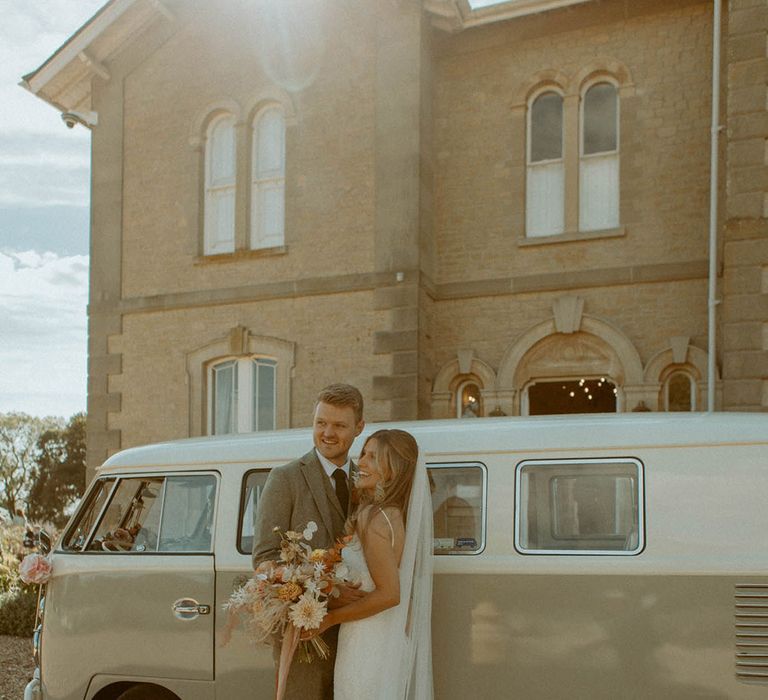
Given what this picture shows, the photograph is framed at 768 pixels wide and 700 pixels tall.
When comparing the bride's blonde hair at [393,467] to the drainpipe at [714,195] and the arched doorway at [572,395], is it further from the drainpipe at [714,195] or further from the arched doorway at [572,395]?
the arched doorway at [572,395]

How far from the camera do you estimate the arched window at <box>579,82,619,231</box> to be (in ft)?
40.3

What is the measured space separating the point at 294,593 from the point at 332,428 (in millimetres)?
791

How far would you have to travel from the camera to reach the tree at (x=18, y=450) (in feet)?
155

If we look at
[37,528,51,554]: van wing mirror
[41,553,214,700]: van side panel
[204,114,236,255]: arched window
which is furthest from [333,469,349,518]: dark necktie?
[204,114,236,255]: arched window

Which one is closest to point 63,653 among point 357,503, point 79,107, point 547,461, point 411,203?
point 357,503

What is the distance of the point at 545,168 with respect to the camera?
12.7 m

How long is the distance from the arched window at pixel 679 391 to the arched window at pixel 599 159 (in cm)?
226

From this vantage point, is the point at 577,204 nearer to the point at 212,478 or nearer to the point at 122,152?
the point at 122,152

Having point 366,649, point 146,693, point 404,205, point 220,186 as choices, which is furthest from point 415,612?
point 220,186

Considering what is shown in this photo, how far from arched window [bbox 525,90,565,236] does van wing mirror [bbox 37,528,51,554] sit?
887 centimetres

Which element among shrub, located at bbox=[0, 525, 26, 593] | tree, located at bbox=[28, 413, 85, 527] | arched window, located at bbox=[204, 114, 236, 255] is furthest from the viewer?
tree, located at bbox=[28, 413, 85, 527]

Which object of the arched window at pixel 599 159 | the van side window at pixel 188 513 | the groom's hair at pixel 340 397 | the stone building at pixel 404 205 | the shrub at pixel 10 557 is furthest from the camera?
the shrub at pixel 10 557

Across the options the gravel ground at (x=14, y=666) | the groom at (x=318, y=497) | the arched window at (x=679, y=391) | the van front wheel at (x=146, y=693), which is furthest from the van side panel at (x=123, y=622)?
the arched window at (x=679, y=391)

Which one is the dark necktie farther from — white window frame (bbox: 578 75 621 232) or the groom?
white window frame (bbox: 578 75 621 232)
